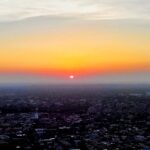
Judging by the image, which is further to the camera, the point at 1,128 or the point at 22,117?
the point at 22,117

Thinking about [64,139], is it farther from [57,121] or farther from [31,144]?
[57,121]

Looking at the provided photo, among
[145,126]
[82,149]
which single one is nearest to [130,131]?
[145,126]

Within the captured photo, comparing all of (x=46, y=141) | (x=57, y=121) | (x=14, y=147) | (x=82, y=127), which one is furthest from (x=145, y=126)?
(x=14, y=147)

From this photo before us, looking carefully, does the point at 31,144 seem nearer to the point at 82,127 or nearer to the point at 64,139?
the point at 64,139

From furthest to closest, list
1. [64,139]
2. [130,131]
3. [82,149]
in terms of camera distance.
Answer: [130,131] < [64,139] < [82,149]

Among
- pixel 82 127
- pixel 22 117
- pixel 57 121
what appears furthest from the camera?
pixel 22 117

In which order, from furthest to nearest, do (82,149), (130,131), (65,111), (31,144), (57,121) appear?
(65,111) → (57,121) → (130,131) → (31,144) → (82,149)

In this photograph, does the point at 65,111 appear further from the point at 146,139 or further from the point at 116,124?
the point at 146,139

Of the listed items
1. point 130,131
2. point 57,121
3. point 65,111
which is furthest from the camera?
point 65,111

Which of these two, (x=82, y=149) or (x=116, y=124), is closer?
(x=82, y=149)
